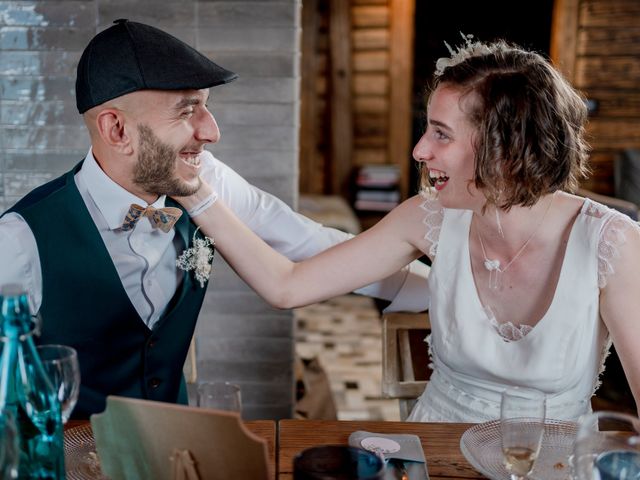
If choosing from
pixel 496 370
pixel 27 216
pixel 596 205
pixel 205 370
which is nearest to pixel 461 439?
pixel 496 370

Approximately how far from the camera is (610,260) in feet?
5.57

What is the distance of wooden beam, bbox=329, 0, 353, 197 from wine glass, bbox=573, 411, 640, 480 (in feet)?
19.5

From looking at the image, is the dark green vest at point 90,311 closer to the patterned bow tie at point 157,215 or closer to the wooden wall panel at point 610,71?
the patterned bow tie at point 157,215

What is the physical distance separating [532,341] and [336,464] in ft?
3.25

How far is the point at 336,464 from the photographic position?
2.92 feet

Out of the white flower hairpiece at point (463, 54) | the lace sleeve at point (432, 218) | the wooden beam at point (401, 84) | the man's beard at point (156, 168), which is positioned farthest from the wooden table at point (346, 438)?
the wooden beam at point (401, 84)

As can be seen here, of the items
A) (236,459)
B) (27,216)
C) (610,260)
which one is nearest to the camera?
(236,459)

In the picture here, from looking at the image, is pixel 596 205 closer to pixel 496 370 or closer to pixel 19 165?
pixel 496 370

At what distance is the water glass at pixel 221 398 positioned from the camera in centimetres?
112

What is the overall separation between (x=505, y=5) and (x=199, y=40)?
20.7 ft

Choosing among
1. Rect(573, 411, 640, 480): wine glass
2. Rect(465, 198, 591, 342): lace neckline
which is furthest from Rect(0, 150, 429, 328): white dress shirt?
Rect(573, 411, 640, 480): wine glass

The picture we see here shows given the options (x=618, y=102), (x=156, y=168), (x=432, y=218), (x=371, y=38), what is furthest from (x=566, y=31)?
(x=156, y=168)

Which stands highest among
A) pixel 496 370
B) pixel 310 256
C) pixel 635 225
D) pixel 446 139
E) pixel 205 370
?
pixel 446 139

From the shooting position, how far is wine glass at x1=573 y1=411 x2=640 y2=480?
95 centimetres
